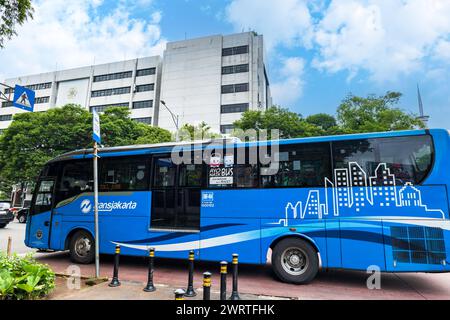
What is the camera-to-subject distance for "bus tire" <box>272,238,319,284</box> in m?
6.39

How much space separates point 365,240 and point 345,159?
1.83 metres

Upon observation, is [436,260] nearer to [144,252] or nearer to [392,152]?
[392,152]

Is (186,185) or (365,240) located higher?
(186,185)

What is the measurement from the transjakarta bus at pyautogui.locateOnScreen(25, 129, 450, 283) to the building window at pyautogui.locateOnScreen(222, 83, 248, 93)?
129ft

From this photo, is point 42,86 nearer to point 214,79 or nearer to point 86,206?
point 214,79

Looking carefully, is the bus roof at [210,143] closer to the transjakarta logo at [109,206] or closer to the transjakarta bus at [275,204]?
Result: the transjakarta bus at [275,204]

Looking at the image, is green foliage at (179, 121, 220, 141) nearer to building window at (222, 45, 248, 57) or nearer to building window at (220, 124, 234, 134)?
building window at (220, 124, 234, 134)

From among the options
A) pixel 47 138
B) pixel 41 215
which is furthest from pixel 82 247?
pixel 47 138

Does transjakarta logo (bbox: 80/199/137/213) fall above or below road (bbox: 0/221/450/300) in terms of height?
above

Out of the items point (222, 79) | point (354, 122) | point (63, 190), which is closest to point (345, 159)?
point (63, 190)

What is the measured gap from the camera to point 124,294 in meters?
5.50

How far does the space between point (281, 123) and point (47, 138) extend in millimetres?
23992

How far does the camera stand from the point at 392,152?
6.16m

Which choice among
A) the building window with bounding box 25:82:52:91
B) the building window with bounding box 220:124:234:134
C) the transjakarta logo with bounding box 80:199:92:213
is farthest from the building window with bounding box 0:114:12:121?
the transjakarta logo with bounding box 80:199:92:213
